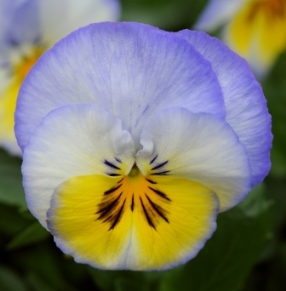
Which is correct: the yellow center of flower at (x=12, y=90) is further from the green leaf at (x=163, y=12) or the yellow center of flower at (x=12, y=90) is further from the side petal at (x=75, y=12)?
the green leaf at (x=163, y=12)

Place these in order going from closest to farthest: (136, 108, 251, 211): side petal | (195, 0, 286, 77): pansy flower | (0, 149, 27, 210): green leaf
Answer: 1. (136, 108, 251, 211): side petal
2. (0, 149, 27, 210): green leaf
3. (195, 0, 286, 77): pansy flower

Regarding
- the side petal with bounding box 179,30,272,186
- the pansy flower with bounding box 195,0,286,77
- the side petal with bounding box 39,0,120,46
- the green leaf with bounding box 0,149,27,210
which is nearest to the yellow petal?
the pansy flower with bounding box 195,0,286,77

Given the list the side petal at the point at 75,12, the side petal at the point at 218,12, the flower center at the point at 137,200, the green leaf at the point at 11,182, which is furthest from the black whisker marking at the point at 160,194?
the side petal at the point at 218,12

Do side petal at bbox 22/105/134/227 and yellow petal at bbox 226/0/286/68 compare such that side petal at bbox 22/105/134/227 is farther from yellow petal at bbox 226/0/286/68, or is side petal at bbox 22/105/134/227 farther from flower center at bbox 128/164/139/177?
yellow petal at bbox 226/0/286/68

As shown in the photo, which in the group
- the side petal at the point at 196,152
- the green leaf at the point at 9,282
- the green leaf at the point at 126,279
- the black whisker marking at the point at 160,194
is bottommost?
the green leaf at the point at 9,282

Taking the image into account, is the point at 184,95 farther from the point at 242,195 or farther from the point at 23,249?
the point at 23,249

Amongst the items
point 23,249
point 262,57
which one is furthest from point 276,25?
point 23,249
